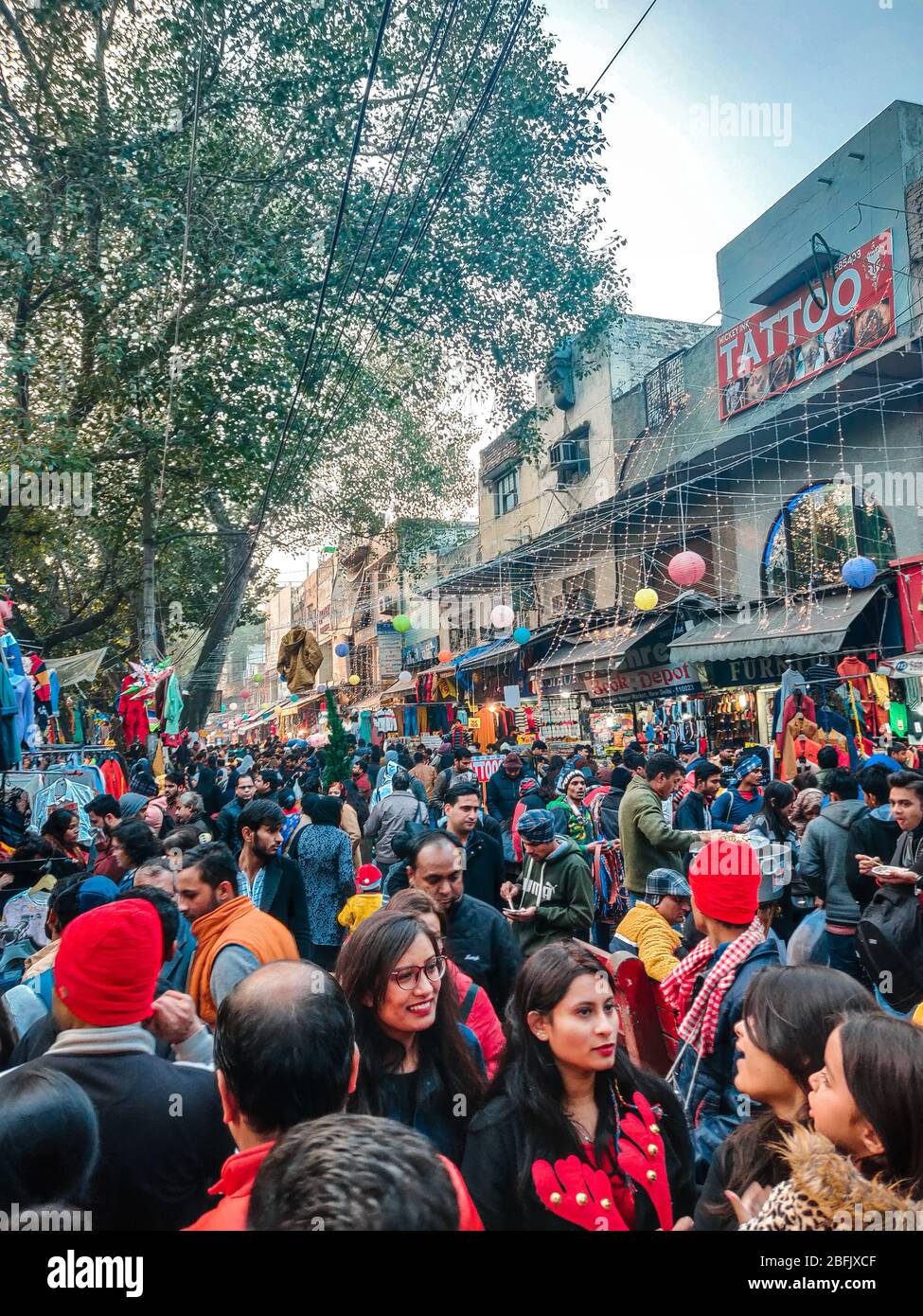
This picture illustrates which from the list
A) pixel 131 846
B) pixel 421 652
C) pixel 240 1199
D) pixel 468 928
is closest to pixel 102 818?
pixel 131 846

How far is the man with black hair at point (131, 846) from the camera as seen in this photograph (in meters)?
5.00

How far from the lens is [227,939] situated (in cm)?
329

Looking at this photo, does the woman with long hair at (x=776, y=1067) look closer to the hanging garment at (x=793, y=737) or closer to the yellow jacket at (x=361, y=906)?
the yellow jacket at (x=361, y=906)

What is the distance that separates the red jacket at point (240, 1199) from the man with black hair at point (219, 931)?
156cm

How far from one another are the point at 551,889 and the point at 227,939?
195cm

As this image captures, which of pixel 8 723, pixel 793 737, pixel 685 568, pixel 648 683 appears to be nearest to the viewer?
pixel 8 723

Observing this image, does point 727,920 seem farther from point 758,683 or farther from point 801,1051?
point 758,683

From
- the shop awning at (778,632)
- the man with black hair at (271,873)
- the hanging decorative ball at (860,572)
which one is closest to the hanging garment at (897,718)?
the shop awning at (778,632)

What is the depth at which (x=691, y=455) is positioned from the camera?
631 inches

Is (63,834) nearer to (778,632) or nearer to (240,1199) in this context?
(240,1199)
